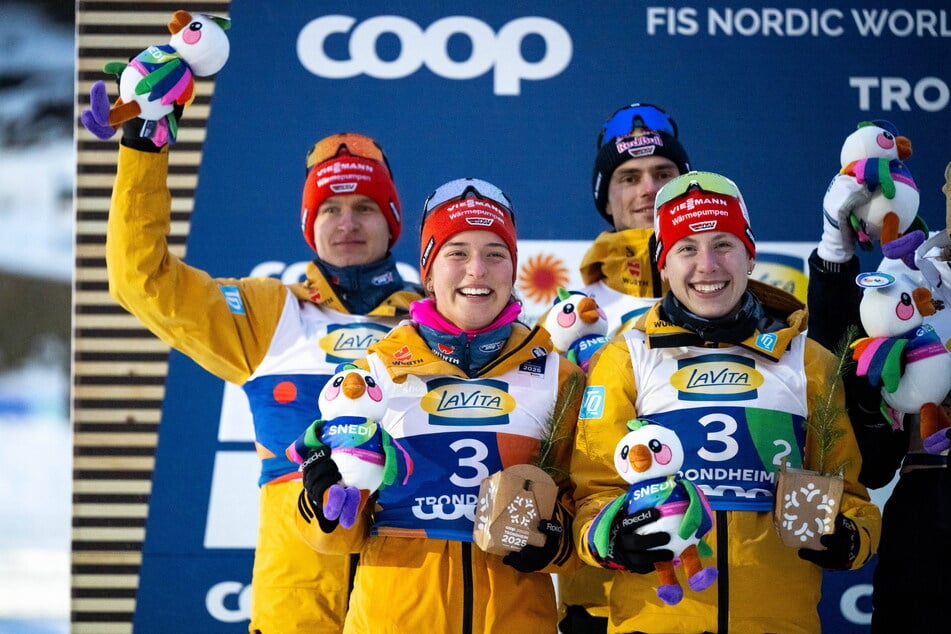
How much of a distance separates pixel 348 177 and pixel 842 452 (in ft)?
5.26

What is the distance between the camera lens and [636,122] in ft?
12.8

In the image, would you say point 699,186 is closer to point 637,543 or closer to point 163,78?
Answer: point 637,543

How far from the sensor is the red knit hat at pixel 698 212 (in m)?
2.93

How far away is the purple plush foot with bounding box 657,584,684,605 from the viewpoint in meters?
2.49

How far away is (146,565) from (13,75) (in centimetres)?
191

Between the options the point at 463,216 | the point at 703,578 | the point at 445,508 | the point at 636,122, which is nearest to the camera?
the point at 703,578

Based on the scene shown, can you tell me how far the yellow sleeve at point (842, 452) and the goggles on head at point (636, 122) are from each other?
1.22 meters

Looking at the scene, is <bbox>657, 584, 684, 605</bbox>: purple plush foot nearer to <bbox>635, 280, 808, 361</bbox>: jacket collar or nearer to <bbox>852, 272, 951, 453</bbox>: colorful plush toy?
<bbox>635, 280, 808, 361</bbox>: jacket collar

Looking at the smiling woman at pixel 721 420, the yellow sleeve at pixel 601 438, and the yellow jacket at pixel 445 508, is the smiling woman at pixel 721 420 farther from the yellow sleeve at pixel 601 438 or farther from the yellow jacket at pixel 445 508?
the yellow jacket at pixel 445 508

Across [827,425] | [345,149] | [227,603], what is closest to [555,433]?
[827,425]

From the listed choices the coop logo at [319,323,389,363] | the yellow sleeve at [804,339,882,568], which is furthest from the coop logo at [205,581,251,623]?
the yellow sleeve at [804,339,882,568]

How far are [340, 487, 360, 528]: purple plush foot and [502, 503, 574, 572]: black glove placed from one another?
38 centimetres

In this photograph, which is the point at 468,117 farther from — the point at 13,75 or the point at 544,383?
the point at 544,383

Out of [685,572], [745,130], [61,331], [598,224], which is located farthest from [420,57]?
[685,572]
